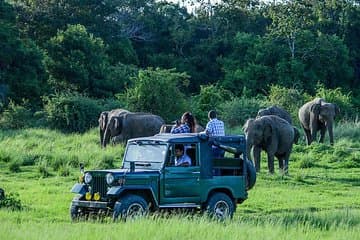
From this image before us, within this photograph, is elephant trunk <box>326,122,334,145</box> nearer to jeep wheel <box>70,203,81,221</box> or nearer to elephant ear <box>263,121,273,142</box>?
elephant ear <box>263,121,273,142</box>

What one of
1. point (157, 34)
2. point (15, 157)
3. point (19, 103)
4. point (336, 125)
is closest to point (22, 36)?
point (19, 103)

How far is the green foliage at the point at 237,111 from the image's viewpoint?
1712 inches

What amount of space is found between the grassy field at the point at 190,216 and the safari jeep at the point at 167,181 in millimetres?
458

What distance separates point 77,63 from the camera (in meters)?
49.0

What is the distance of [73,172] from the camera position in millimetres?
24578

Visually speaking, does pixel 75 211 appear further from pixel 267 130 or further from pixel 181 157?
pixel 267 130

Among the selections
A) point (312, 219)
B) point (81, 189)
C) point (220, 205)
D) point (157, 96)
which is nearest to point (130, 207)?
point (81, 189)

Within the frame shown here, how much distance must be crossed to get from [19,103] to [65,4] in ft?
45.7

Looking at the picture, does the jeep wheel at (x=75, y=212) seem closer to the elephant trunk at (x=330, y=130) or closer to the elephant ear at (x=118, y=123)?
the elephant ear at (x=118, y=123)

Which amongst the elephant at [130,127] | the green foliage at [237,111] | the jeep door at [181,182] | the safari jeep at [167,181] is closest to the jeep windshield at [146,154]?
the safari jeep at [167,181]

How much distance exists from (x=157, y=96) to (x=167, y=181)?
82.7ft

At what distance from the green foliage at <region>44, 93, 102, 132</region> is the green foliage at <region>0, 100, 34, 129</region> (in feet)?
7.08

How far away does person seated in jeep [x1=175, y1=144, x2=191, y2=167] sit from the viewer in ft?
51.1

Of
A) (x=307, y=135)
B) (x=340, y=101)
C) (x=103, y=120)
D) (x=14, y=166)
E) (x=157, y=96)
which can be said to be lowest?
(x=14, y=166)
